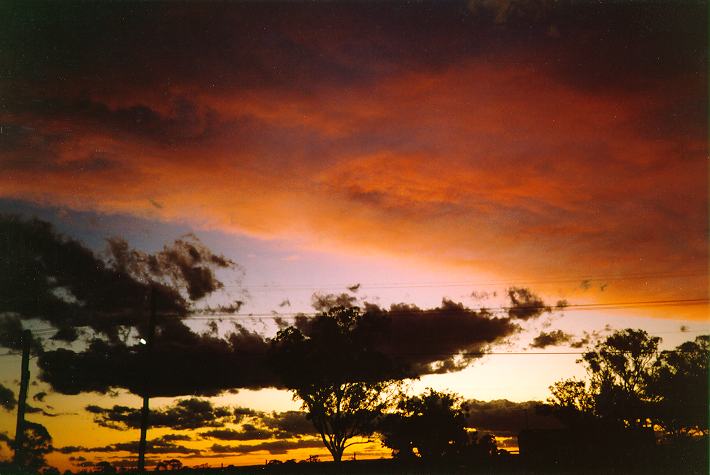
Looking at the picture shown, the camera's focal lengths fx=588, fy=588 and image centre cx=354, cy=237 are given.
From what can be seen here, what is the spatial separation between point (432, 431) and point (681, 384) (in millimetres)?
29957

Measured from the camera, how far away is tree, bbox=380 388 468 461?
73.2m

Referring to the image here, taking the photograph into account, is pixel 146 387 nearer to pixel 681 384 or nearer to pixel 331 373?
pixel 331 373

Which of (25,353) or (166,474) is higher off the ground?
(25,353)

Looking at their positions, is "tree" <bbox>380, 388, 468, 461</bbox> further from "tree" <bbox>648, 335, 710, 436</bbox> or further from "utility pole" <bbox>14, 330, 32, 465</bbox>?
"utility pole" <bbox>14, 330, 32, 465</bbox>

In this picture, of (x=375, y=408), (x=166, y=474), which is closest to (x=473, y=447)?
(x=375, y=408)

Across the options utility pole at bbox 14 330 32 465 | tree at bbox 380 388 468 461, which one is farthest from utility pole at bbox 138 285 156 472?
tree at bbox 380 388 468 461

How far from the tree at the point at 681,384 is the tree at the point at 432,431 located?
80.2 ft

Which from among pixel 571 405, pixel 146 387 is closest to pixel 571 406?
pixel 571 405

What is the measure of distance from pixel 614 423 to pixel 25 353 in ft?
200

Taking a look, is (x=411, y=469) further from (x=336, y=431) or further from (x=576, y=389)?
(x=576, y=389)

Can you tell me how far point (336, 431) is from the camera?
2071 inches

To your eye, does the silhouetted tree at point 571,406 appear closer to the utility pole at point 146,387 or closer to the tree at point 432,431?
the tree at point 432,431

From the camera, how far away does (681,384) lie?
65.7 metres

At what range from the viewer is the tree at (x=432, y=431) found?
73.2m
